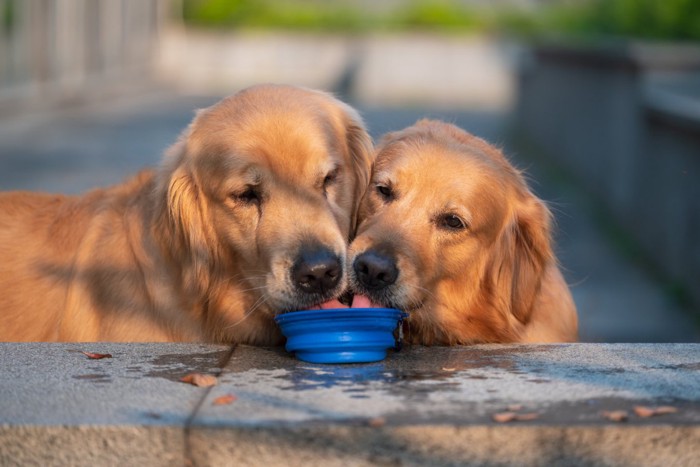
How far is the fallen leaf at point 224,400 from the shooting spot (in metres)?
3.33

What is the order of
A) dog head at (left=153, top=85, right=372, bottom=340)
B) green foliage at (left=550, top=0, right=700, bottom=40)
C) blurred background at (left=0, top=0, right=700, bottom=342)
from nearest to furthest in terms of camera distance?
dog head at (left=153, top=85, right=372, bottom=340) < blurred background at (left=0, top=0, right=700, bottom=342) < green foliage at (left=550, top=0, right=700, bottom=40)

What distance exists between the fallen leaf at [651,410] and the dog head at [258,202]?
148 cm

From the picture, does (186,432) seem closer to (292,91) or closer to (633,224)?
(292,91)

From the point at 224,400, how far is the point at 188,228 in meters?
1.53

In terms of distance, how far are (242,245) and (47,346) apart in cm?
92

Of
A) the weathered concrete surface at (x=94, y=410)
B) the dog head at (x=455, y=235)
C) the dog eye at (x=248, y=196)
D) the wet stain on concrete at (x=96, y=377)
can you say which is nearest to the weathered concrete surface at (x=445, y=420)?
the weathered concrete surface at (x=94, y=410)

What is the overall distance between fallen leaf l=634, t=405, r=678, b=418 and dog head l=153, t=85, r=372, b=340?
1.48 meters

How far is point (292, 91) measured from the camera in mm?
4980

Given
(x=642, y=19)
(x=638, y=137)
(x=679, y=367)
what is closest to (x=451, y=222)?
(x=679, y=367)

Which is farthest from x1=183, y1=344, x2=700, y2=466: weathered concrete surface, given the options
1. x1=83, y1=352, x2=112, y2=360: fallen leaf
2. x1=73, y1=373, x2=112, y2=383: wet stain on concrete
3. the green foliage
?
the green foliage

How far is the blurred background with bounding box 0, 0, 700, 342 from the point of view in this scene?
1103 centimetres

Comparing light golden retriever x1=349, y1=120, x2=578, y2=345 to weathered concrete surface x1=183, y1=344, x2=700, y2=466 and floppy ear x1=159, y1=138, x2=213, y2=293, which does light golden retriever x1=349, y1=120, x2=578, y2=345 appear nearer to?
floppy ear x1=159, y1=138, x2=213, y2=293

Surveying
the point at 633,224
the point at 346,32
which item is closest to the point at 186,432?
the point at 633,224

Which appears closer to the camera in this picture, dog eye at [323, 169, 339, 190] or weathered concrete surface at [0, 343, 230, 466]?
weathered concrete surface at [0, 343, 230, 466]
